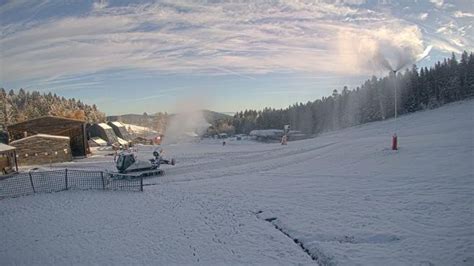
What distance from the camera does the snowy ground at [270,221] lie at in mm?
10766

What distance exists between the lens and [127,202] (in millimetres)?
18578

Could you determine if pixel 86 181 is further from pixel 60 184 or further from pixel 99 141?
pixel 99 141

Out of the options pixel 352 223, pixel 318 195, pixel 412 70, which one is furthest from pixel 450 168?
pixel 412 70

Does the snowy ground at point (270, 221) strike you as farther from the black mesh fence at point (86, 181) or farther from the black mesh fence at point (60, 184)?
the black mesh fence at point (86, 181)

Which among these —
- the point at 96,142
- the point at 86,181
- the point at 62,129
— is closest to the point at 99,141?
the point at 96,142

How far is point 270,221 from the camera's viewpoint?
48.0 ft

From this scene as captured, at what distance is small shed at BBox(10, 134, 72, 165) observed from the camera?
41.9 metres

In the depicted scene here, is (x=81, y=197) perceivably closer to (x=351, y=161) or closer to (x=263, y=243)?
(x=263, y=243)

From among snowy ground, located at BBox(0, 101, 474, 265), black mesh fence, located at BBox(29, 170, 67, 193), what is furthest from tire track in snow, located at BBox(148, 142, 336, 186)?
black mesh fence, located at BBox(29, 170, 67, 193)

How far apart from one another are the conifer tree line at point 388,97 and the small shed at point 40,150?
174ft

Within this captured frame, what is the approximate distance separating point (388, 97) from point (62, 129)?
70.7 metres

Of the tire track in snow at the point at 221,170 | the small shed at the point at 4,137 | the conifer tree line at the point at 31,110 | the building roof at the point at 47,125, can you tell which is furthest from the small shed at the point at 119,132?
the tire track in snow at the point at 221,170

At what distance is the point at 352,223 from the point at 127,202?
38.3ft

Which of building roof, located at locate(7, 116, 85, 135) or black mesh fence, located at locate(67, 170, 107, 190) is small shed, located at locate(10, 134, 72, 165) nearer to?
building roof, located at locate(7, 116, 85, 135)
